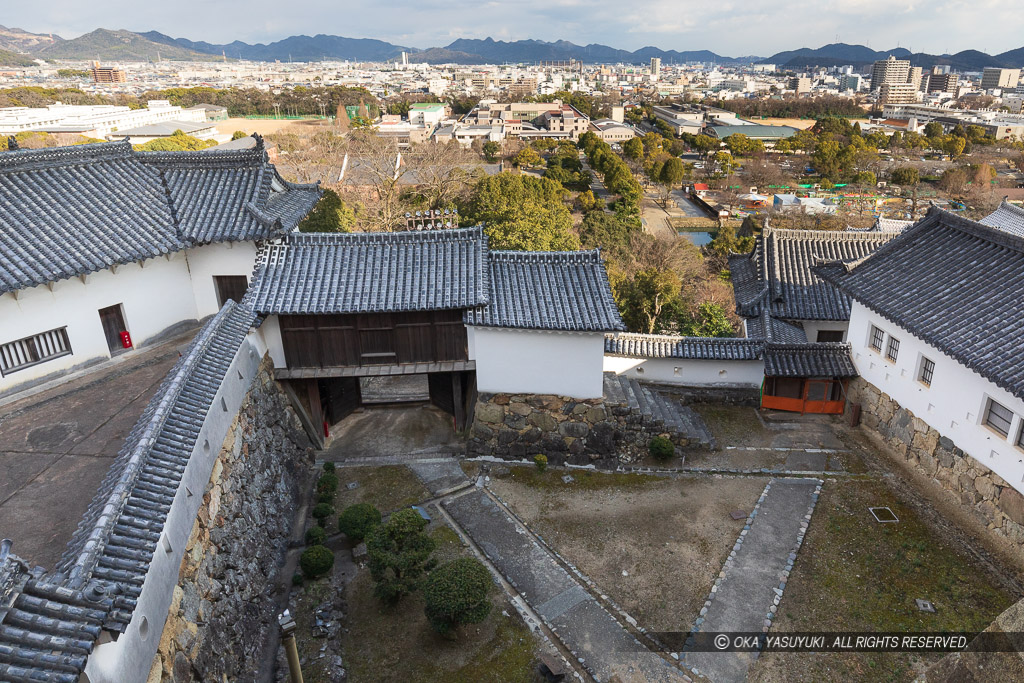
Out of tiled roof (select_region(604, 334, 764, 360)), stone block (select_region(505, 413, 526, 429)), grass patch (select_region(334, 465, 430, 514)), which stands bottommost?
grass patch (select_region(334, 465, 430, 514))

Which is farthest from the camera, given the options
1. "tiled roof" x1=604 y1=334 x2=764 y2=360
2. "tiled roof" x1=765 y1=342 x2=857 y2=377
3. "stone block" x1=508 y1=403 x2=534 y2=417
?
"tiled roof" x1=604 y1=334 x2=764 y2=360

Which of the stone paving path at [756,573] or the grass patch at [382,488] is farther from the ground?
the grass patch at [382,488]

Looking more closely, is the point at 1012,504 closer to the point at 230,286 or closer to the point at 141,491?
the point at 141,491

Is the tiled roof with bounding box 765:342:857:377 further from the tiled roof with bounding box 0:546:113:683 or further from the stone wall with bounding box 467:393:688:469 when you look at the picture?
the tiled roof with bounding box 0:546:113:683

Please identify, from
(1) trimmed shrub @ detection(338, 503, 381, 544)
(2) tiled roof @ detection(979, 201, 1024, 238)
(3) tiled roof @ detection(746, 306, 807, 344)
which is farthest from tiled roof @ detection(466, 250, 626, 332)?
(2) tiled roof @ detection(979, 201, 1024, 238)

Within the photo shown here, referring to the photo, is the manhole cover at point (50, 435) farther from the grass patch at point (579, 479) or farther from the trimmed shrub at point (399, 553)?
the grass patch at point (579, 479)

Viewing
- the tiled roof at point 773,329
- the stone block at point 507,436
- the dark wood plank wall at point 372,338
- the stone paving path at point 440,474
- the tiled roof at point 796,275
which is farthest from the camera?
the tiled roof at point 796,275

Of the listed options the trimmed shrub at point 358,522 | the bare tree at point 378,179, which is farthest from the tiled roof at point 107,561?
the bare tree at point 378,179
